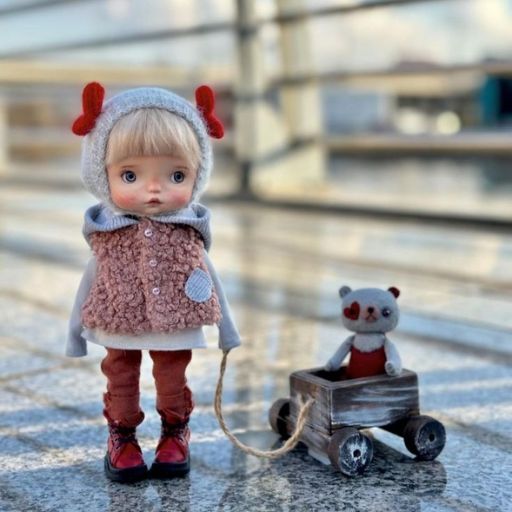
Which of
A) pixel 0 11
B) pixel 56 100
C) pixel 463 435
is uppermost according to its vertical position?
pixel 0 11

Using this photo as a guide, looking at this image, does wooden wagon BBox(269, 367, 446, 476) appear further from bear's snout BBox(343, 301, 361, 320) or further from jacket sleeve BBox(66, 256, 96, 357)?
jacket sleeve BBox(66, 256, 96, 357)

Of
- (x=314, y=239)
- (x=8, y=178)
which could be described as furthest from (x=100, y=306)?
(x=8, y=178)

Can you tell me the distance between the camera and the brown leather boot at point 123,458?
2.55 meters

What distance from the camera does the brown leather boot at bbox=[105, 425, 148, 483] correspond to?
255 cm

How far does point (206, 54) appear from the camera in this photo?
1169cm

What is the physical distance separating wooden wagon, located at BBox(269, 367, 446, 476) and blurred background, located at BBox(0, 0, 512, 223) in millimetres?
5501

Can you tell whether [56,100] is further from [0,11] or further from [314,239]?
[314,239]

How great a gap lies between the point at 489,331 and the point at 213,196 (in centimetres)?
634

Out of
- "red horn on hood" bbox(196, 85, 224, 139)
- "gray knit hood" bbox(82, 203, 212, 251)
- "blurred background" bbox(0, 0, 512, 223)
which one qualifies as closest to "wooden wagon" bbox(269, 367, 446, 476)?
"gray knit hood" bbox(82, 203, 212, 251)

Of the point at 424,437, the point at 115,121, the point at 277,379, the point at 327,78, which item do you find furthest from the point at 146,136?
the point at 327,78

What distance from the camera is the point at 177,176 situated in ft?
8.24

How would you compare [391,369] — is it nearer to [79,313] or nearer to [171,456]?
[171,456]

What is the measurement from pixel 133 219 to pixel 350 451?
0.80m

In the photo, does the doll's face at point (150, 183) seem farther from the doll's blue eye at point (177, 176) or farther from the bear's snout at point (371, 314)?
the bear's snout at point (371, 314)
